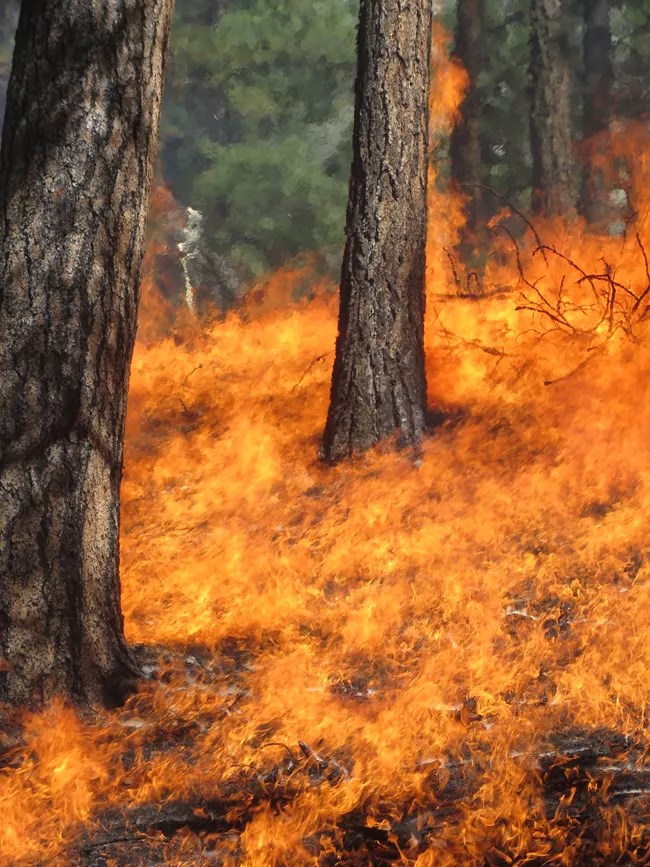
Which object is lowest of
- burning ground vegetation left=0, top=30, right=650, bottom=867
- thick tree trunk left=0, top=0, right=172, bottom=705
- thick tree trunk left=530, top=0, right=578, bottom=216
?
burning ground vegetation left=0, top=30, right=650, bottom=867

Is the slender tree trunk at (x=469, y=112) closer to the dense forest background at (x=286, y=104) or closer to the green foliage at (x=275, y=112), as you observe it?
the dense forest background at (x=286, y=104)

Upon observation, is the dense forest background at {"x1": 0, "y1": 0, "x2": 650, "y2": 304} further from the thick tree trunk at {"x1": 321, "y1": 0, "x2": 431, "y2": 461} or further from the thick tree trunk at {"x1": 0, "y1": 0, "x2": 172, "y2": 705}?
the thick tree trunk at {"x1": 0, "y1": 0, "x2": 172, "y2": 705}

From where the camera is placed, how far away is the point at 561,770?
4.05 metres

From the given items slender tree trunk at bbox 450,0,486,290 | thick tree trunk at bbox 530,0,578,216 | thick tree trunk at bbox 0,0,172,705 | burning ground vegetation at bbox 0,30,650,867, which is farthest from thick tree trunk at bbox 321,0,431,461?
slender tree trunk at bbox 450,0,486,290

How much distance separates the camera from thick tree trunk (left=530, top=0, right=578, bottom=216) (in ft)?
47.0

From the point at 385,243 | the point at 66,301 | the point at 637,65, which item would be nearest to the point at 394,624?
the point at 66,301

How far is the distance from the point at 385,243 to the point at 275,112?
14468mm

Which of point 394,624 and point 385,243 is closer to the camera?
point 394,624

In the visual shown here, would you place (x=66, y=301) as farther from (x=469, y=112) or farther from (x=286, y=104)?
(x=286, y=104)

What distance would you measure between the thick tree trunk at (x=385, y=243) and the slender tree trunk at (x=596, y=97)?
8664 mm

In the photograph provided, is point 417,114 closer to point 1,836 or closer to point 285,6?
point 1,836

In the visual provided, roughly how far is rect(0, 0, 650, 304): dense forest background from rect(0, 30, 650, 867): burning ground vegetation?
8.75 metres

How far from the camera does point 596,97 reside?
16.1 m

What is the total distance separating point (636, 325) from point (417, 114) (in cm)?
268
